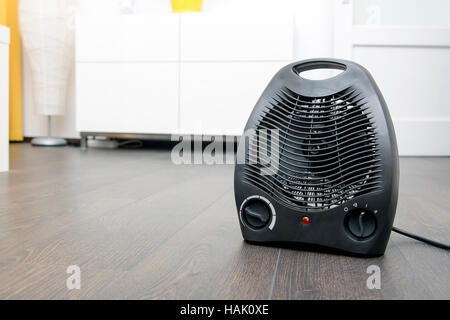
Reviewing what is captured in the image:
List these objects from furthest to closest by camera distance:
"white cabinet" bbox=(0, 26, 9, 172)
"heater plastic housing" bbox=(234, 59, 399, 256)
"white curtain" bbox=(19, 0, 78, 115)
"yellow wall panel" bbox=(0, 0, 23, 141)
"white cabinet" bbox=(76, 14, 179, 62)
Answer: "yellow wall panel" bbox=(0, 0, 23, 141)
"white curtain" bbox=(19, 0, 78, 115)
"white cabinet" bbox=(76, 14, 179, 62)
"white cabinet" bbox=(0, 26, 9, 172)
"heater plastic housing" bbox=(234, 59, 399, 256)

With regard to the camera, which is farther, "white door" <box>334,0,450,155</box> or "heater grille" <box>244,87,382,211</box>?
"white door" <box>334,0,450,155</box>

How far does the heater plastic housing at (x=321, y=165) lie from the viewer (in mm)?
651

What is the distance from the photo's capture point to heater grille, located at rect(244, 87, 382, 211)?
659 mm

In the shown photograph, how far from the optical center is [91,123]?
2.78m

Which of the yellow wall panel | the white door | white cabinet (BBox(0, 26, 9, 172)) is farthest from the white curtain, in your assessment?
the white door

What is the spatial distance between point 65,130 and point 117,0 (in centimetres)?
100

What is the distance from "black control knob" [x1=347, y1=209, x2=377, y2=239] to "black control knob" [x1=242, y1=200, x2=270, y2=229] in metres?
0.13

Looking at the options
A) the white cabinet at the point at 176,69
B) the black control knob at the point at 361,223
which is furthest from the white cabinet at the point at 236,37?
the black control knob at the point at 361,223

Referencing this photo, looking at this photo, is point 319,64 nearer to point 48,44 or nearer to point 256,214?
point 256,214

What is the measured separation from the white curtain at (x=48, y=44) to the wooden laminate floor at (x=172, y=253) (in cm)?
174

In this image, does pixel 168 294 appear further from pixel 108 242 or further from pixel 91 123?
pixel 91 123

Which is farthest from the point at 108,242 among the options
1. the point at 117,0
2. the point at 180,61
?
the point at 117,0

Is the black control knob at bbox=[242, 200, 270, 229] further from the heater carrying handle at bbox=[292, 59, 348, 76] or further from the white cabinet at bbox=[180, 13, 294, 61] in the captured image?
the white cabinet at bbox=[180, 13, 294, 61]

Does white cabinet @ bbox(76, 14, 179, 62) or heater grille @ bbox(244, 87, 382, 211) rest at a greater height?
white cabinet @ bbox(76, 14, 179, 62)
